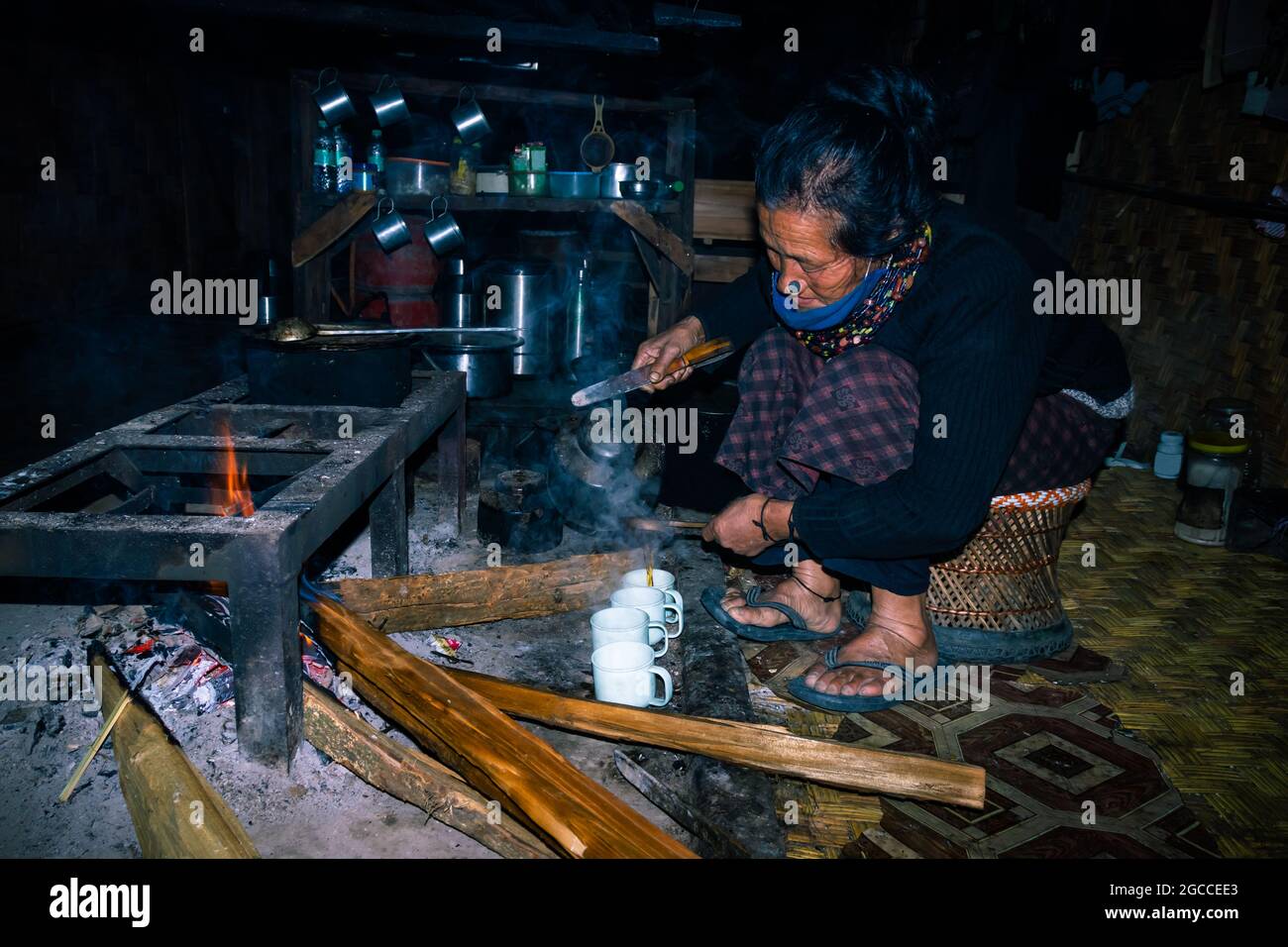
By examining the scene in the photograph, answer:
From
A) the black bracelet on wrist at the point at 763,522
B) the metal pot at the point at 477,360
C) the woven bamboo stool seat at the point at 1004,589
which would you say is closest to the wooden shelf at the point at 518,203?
the metal pot at the point at 477,360

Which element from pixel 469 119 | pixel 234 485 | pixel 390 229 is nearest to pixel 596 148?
pixel 469 119

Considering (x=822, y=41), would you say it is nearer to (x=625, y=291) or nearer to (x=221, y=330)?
(x=625, y=291)

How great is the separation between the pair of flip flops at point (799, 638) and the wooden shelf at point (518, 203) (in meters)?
2.78

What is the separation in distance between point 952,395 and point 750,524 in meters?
0.68

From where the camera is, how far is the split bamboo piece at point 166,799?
168cm

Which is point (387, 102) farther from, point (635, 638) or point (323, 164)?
point (635, 638)

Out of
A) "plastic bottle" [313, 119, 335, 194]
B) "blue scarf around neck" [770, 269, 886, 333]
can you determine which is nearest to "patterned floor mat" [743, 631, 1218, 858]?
"blue scarf around neck" [770, 269, 886, 333]

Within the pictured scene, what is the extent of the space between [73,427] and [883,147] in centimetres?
509

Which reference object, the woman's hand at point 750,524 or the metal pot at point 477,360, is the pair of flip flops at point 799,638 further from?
the metal pot at point 477,360

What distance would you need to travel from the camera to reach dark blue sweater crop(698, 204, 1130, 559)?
2.29 metres

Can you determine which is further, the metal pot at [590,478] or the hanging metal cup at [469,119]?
the hanging metal cup at [469,119]

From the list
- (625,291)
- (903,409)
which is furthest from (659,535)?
(625,291)

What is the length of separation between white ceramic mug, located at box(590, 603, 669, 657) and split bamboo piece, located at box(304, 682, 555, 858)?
23.8 inches

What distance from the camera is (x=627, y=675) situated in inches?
93.0
